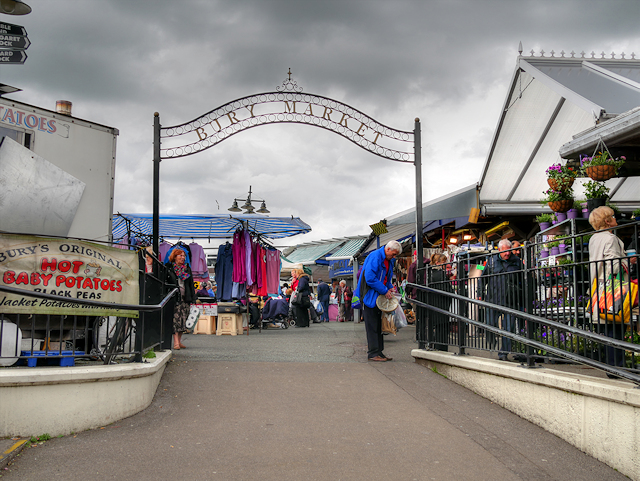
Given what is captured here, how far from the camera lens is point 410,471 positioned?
405cm

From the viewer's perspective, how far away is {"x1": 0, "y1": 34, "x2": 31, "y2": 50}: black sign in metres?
4.84

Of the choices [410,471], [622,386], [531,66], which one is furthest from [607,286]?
[531,66]

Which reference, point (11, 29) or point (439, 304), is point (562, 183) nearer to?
point (439, 304)

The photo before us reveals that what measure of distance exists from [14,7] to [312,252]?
26.2 meters

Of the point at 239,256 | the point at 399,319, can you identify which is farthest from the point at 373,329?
the point at 239,256

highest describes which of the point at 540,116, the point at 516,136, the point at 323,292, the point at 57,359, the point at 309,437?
the point at 540,116

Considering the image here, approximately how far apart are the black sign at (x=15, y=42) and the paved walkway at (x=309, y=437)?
3.38m

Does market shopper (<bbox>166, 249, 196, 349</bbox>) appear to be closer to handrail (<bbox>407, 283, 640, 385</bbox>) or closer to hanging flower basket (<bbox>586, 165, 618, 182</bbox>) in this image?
handrail (<bbox>407, 283, 640, 385</bbox>)

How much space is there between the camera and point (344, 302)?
23.4 meters

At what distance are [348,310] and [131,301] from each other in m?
19.0

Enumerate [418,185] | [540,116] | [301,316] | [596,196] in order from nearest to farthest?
1. [596,196]
2. [418,185]
3. [540,116]
4. [301,316]

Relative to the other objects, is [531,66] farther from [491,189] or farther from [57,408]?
[57,408]

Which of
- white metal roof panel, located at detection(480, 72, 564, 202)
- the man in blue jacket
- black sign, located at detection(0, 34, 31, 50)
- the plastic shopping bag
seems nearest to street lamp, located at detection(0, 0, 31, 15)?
black sign, located at detection(0, 34, 31, 50)

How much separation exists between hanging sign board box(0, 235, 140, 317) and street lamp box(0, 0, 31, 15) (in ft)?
6.67
